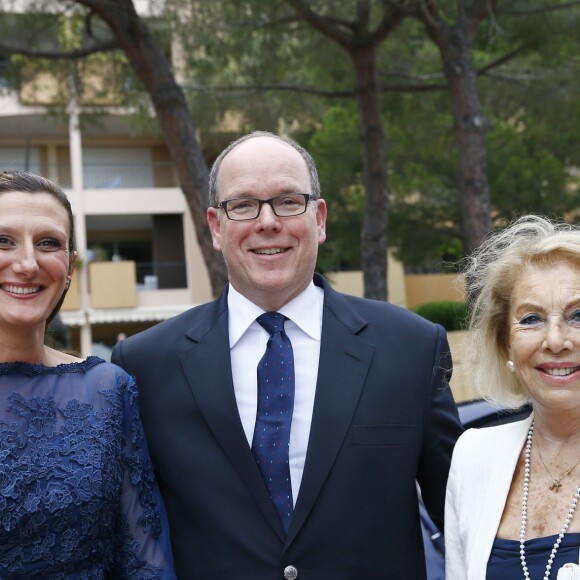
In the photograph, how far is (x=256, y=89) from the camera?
1267 cm

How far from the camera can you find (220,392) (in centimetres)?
294

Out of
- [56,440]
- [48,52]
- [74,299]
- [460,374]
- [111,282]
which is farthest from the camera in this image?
[74,299]

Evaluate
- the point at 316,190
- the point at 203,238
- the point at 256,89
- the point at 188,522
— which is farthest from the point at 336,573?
the point at 256,89

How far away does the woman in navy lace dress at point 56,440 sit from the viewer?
8.37 feet

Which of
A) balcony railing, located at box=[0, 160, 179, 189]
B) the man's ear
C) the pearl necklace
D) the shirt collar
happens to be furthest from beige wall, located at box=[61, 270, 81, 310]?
the pearl necklace

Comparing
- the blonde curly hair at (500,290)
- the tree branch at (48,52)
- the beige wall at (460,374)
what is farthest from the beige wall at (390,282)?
the blonde curly hair at (500,290)

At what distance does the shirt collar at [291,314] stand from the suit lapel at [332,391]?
0.04 metres

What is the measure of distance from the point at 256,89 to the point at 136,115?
5.65 feet

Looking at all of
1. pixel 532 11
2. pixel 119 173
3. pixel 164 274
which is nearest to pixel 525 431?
pixel 532 11

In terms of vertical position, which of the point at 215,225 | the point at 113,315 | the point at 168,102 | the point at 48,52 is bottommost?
the point at 113,315

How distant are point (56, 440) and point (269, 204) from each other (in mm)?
981

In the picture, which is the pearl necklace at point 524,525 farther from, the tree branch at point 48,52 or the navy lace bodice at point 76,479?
the tree branch at point 48,52

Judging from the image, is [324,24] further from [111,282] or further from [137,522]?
[111,282]

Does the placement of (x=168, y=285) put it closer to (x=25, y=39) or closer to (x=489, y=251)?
(x=25, y=39)
